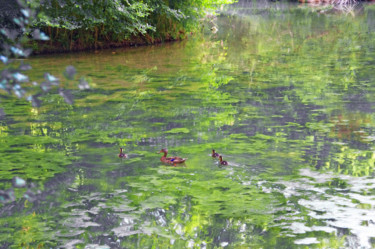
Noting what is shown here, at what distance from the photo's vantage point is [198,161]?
612 centimetres

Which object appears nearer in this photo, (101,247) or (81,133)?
(101,247)

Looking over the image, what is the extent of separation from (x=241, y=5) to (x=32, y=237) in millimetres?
40368

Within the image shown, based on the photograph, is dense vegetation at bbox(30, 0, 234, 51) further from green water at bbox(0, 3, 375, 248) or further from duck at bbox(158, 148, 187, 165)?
duck at bbox(158, 148, 187, 165)

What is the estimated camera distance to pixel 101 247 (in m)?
4.05

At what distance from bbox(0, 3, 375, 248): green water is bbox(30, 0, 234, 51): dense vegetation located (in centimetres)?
259

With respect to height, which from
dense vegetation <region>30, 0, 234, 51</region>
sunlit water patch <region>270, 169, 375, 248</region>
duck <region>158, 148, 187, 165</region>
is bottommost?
sunlit water patch <region>270, 169, 375, 248</region>

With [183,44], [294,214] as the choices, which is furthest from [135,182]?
[183,44]

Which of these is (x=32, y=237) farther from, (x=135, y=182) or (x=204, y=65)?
(x=204, y=65)

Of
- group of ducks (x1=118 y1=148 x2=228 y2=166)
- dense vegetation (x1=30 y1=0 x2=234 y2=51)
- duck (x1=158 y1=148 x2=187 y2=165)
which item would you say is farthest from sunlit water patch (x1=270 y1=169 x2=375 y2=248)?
dense vegetation (x1=30 y1=0 x2=234 y2=51)

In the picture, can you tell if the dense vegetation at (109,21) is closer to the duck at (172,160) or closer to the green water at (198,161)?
the green water at (198,161)

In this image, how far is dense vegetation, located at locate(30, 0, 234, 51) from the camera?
1462 centimetres

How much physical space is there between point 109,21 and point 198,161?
10.5 m

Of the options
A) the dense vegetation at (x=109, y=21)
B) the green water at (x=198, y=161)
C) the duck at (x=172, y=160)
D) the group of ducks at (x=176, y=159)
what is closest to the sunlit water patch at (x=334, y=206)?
the green water at (x=198, y=161)

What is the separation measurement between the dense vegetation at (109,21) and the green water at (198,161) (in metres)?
2.59
